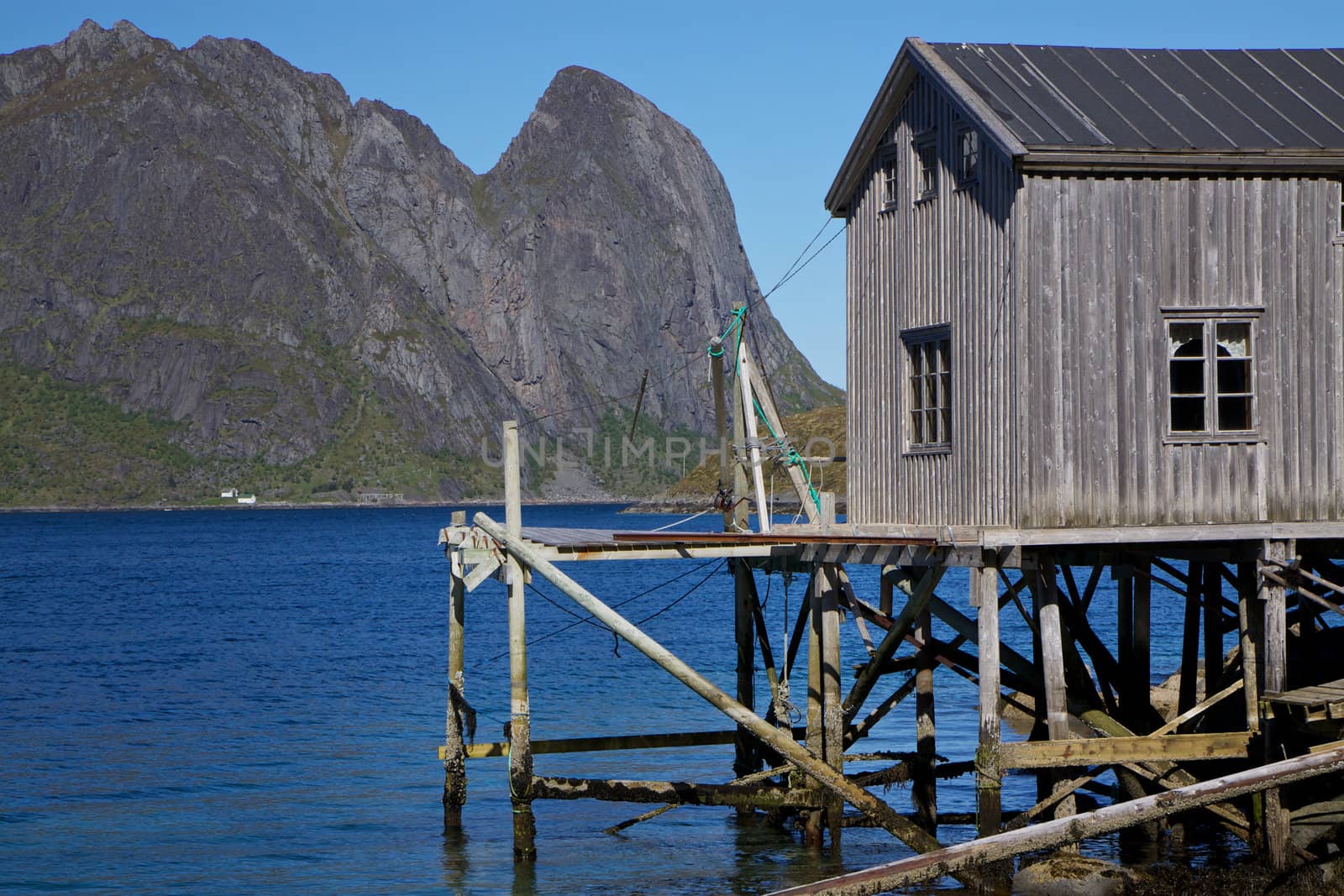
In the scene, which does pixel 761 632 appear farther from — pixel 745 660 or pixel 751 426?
pixel 751 426

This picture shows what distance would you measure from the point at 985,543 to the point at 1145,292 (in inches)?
138

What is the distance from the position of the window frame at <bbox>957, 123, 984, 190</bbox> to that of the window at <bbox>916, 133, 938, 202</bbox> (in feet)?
2.06

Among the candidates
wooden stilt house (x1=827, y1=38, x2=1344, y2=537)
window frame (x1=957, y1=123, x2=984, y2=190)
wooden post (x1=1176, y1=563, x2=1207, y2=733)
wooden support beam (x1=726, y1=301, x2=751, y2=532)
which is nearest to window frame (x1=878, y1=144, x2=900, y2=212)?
wooden stilt house (x1=827, y1=38, x2=1344, y2=537)

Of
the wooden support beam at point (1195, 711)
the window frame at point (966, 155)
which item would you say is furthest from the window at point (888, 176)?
the wooden support beam at point (1195, 711)

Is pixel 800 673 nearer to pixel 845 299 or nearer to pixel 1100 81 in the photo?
pixel 845 299

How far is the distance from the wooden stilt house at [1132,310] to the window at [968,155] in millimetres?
Answer: 35

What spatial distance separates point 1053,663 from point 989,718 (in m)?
0.93

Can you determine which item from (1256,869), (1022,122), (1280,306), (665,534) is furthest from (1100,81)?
(1256,869)

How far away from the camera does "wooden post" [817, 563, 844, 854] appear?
21.0 m

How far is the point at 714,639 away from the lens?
5569cm

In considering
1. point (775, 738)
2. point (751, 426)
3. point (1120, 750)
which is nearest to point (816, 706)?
point (775, 738)

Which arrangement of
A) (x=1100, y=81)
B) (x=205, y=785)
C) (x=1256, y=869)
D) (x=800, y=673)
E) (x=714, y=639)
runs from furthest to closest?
(x=714, y=639), (x=800, y=673), (x=205, y=785), (x=1100, y=81), (x=1256, y=869)

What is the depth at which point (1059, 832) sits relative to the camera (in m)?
13.3

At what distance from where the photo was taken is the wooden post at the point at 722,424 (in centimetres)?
2201
